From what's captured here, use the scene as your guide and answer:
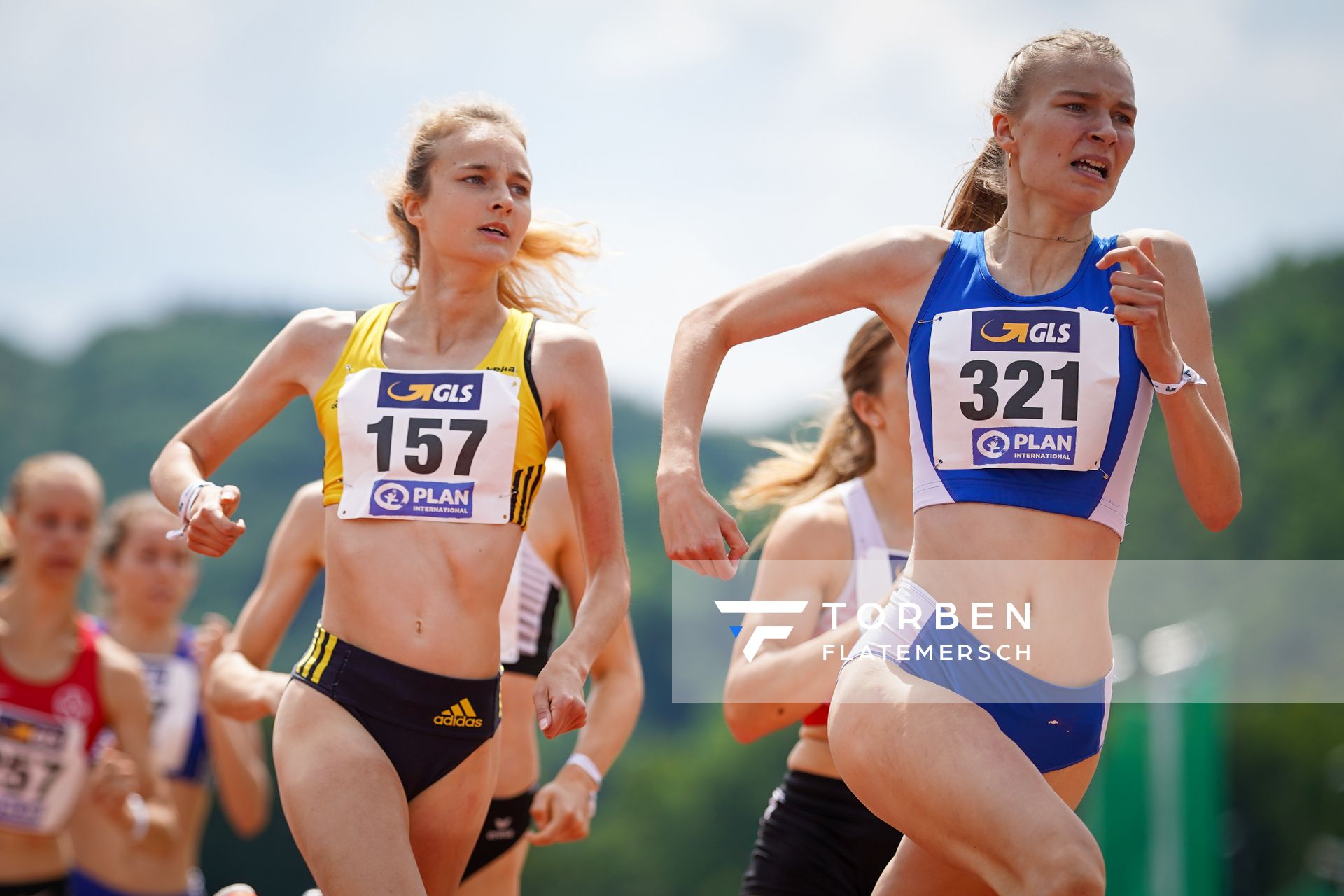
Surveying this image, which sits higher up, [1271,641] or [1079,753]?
[1079,753]

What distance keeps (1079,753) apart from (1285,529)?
49739 millimetres

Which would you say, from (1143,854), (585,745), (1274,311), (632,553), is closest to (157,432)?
(632,553)

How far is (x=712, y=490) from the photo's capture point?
237ft

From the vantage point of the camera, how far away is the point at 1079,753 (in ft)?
11.2

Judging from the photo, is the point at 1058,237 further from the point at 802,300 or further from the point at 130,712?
the point at 130,712

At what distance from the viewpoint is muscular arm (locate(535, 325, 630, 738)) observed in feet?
12.9

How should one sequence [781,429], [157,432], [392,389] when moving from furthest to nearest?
1. [781,429]
2. [157,432]
3. [392,389]

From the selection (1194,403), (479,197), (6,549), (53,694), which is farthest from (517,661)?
(6,549)

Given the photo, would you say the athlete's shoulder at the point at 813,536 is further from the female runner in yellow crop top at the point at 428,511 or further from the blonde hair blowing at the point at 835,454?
the female runner in yellow crop top at the point at 428,511

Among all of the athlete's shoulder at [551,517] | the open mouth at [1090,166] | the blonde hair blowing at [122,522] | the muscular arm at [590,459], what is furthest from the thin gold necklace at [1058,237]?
the blonde hair blowing at [122,522]

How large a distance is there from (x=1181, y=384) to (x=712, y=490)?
68957 mm

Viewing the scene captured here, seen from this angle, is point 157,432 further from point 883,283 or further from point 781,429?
point 883,283

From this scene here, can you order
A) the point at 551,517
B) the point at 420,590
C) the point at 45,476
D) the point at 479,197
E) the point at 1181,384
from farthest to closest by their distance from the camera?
the point at 45,476 < the point at 551,517 < the point at 479,197 < the point at 420,590 < the point at 1181,384

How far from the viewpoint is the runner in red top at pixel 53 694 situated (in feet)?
21.4
